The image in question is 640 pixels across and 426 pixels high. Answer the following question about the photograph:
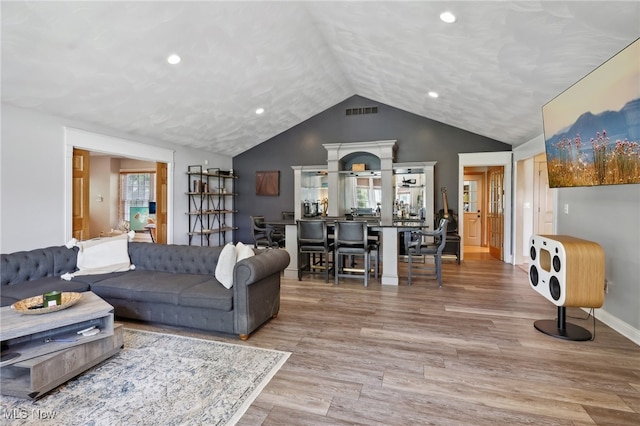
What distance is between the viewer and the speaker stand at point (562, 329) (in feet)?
9.44

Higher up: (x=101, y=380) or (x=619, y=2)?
(x=619, y=2)

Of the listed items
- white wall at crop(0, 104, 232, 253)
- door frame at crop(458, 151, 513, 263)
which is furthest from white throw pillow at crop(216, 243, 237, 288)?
door frame at crop(458, 151, 513, 263)

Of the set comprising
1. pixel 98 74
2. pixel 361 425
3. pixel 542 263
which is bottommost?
pixel 361 425

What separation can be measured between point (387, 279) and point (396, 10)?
344 cm

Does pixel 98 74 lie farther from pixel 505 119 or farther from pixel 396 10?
pixel 505 119

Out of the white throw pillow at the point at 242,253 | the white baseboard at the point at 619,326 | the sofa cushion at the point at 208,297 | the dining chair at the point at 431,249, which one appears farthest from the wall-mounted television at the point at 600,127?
the sofa cushion at the point at 208,297

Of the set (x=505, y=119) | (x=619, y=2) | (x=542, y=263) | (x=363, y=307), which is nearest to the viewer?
(x=619, y=2)

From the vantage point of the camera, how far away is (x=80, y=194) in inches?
186

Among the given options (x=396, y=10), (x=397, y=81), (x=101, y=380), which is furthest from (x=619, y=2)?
(x=101, y=380)

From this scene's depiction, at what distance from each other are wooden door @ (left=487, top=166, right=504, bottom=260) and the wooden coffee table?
693cm

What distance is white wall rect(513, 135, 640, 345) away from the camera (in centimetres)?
283

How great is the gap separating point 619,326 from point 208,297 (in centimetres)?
386

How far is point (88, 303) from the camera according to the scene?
98.7 inches

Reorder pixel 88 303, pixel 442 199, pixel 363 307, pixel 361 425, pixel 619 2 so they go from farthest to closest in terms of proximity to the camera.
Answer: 1. pixel 442 199
2. pixel 363 307
3. pixel 88 303
4. pixel 619 2
5. pixel 361 425
